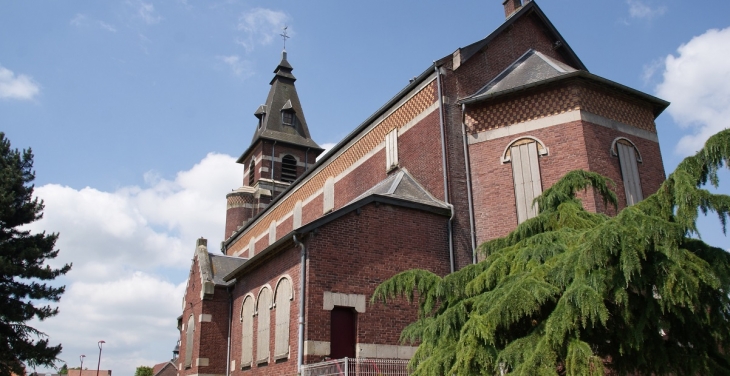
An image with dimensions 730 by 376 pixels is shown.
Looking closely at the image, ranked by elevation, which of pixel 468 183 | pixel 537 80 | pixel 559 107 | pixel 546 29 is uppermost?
pixel 546 29

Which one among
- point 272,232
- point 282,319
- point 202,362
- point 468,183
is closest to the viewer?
point 282,319

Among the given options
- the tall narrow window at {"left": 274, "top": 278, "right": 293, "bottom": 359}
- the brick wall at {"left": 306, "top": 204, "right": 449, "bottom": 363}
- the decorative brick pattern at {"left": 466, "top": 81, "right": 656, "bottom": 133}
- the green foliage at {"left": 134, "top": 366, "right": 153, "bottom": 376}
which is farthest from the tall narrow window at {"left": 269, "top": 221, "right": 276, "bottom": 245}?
the green foliage at {"left": 134, "top": 366, "right": 153, "bottom": 376}

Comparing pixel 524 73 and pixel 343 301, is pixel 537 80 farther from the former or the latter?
pixel 343 301

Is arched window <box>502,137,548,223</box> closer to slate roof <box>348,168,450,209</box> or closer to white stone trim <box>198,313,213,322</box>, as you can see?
slate roof <box>348,168,450,209</box>

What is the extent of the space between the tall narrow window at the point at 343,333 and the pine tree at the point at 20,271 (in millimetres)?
13204

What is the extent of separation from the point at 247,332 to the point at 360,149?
322 inches

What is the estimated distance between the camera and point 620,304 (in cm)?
749

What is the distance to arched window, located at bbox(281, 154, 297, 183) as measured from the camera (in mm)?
38938

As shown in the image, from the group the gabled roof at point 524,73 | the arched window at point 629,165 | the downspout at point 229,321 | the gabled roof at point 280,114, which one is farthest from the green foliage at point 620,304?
the gabled roof at point 280,114

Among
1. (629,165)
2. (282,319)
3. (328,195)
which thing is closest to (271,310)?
(282,319)

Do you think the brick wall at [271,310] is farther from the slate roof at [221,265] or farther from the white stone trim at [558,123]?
the white stone trim at [558,123]

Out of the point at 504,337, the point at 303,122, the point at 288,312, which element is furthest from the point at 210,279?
the point at 303,122

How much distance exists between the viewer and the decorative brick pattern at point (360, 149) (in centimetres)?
1909

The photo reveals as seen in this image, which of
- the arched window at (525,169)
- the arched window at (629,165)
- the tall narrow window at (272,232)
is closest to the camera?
the arched window at (525,169)
